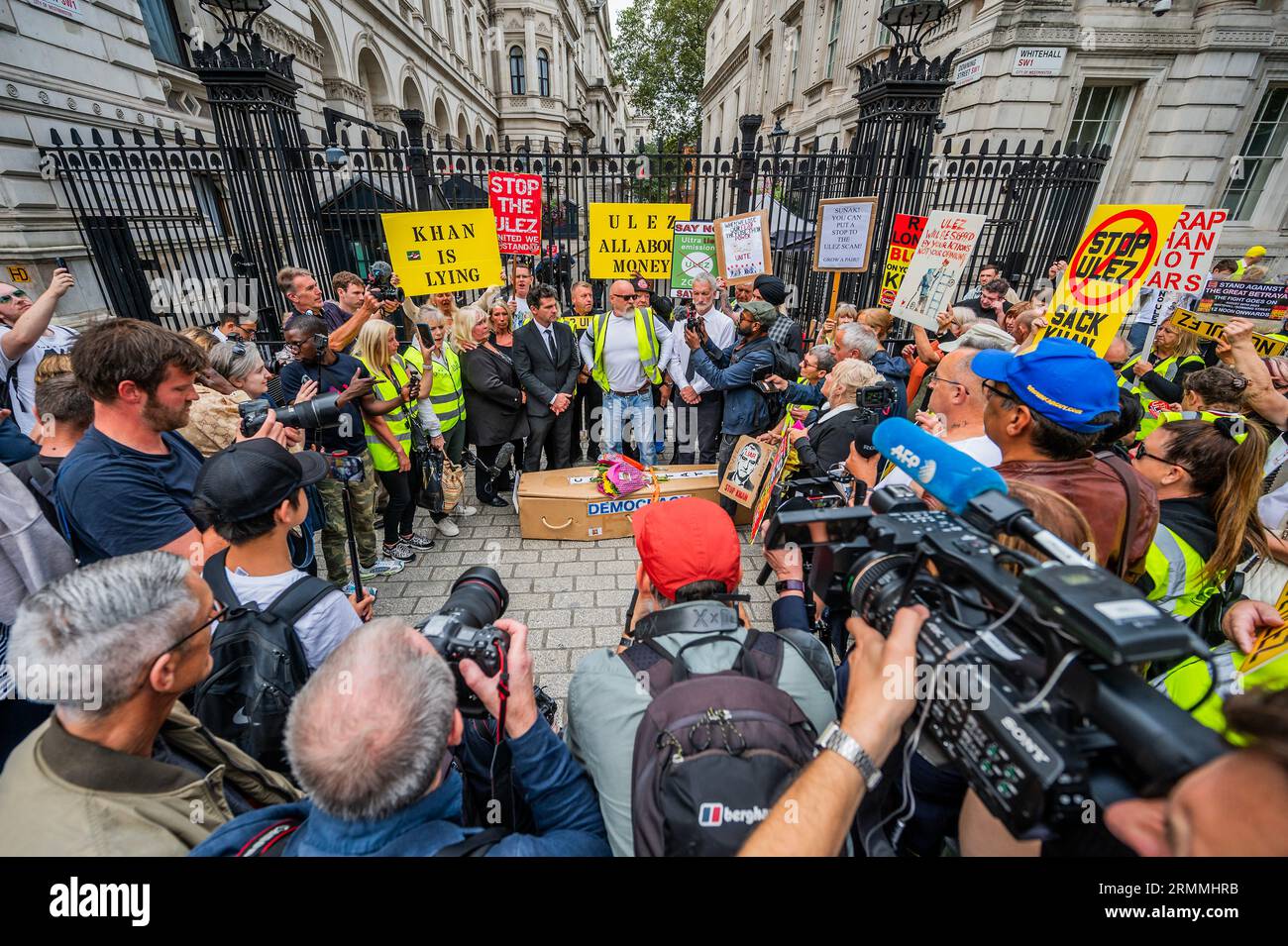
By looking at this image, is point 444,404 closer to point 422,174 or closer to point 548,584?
point 548,584

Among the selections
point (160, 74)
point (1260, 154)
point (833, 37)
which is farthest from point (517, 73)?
point (1260, 154)

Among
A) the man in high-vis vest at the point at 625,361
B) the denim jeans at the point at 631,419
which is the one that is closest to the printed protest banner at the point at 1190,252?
the man in high-vis vest at the point at 625,361

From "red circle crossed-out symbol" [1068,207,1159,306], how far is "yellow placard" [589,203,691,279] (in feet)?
11.6

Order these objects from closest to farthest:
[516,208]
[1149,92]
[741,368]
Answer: [741,368] < [516,208] < [1149,92]

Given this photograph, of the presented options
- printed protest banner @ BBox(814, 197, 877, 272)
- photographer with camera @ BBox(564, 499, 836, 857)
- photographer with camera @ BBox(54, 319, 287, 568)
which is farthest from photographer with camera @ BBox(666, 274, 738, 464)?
photographer with camera @ BBox(54, 319, 287, 568)

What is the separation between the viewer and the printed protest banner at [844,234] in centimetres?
588

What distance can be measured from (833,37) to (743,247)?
698 inches

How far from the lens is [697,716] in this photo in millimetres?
1238

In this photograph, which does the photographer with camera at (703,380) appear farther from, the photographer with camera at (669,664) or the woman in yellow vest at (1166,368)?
the photographer with camera at (669,664)

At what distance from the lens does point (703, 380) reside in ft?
17.8

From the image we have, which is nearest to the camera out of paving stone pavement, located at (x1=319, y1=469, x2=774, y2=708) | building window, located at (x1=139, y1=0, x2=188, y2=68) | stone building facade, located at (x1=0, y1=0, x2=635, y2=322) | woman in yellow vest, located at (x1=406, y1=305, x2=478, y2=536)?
paving stone pavement, located at (x1=319, y1=469, x2=774, y2=708)

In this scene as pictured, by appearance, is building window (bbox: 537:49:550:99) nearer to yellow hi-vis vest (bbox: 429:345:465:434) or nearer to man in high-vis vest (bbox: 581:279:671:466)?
man in high-vis vest (bbox: 581:279:671:466)

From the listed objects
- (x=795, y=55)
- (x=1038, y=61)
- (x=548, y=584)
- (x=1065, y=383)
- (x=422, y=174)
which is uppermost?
(x=795, y=55)

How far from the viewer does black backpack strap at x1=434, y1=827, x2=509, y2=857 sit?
1.08 metres
